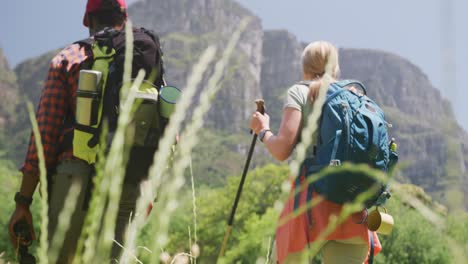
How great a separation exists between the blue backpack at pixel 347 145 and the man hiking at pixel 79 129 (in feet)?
2.78

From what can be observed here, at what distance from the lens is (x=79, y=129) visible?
2668mm

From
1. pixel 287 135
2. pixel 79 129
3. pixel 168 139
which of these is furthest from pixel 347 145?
→ pixel 168 139

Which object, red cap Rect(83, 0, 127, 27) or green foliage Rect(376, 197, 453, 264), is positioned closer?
red cap Rect(83, 0, 127, 27)

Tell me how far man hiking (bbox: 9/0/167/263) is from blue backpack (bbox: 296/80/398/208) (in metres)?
0.85

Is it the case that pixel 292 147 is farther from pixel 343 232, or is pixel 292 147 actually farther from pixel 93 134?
pixel 93 134

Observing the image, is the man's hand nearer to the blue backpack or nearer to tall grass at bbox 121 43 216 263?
the blue backpack

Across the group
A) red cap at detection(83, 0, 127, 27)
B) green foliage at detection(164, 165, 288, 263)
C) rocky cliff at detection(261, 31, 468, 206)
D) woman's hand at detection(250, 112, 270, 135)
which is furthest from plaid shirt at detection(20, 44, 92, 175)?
rocky cliff at detection(261, 31, 468, 206)

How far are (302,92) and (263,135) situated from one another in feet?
1.16

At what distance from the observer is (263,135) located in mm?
3020

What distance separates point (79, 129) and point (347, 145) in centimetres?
130

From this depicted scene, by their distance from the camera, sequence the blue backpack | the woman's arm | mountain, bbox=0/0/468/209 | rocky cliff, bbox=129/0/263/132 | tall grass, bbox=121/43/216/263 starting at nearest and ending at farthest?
1. tall grass, bbox=121/43/216/263
2. the blue backpack
3. the woman's arm
4. mountain, bbox=0/0/468/209
5. rocky cliff, bbox=129/0/263/132

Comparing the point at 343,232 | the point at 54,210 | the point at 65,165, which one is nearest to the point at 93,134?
the point at 65,165

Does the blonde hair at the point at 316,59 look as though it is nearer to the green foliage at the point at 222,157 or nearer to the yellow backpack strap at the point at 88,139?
the yellow backpack strap at the point at 88,139

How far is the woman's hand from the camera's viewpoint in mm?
3082
